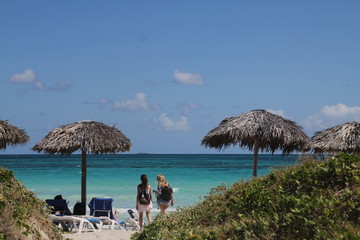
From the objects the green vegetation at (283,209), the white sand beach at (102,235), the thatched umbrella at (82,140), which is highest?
the thatched umbrella at (82,140)

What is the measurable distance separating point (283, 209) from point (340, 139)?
30.7 ft

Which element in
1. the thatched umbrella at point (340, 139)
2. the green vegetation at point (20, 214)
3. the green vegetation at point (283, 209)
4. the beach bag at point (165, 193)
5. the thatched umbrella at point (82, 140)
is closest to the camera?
the green vegetation at point (283, 209)

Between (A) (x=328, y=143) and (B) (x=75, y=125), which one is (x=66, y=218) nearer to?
(B) (x=75, y=125)

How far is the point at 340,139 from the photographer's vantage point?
1390 cm

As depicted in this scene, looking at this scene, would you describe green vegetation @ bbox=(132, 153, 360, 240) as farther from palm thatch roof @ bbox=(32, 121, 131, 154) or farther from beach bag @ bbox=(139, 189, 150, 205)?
palm thatch roof @ bbox=(32, 121, 131, 154)

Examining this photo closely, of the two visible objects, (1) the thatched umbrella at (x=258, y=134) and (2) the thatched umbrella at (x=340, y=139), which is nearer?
(1) the thatched umbrella at (x=258, y=134)

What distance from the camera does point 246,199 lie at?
587 centimetres

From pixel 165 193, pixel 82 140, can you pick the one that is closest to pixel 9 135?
pixel 82 140

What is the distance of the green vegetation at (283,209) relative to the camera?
4.57 metres

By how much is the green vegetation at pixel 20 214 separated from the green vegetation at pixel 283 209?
1254mm

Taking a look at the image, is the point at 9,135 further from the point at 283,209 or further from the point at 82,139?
the point at 283,209

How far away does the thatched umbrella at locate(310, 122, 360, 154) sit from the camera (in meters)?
13.7

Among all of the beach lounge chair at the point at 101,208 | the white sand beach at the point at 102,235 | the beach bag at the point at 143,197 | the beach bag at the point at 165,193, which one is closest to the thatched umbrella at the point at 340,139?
the beach bag at the point at 165,193

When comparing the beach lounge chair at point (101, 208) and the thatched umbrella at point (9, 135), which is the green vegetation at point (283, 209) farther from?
the thatched umbrella at point (9, 135)
